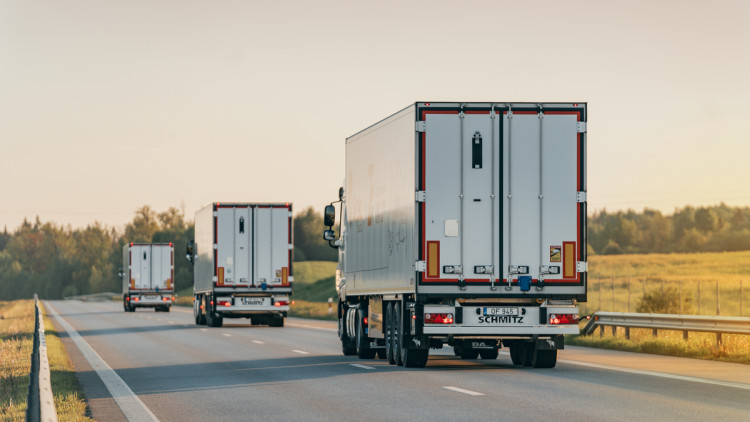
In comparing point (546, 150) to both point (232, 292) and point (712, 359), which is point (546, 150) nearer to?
point (712, 359)

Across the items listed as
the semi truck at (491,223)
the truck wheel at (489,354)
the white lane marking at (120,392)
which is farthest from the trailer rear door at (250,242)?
the semi truck at (491,223)

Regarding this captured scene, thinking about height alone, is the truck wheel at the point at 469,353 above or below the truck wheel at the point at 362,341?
below

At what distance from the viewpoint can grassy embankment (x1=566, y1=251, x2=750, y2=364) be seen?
24.6m

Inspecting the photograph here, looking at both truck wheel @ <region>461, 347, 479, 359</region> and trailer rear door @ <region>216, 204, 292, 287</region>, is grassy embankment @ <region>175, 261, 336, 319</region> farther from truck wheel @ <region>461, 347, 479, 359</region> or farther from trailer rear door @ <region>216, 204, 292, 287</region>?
truck wheel @ <region>461, 347, 479, 359</region>

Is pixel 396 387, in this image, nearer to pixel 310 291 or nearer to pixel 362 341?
pixel 362 341

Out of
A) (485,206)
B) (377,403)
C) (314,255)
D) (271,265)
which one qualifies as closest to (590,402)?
(377,403)

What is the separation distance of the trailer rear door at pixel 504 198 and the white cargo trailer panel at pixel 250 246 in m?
21.5

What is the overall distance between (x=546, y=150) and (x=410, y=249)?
253cm

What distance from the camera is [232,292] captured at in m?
40.2

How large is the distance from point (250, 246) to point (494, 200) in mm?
21890

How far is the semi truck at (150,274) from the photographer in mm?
62625

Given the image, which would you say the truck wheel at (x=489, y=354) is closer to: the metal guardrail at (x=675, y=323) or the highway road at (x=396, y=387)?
the highway road at (x=396, y=387)

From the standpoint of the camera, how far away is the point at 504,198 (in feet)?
62.6

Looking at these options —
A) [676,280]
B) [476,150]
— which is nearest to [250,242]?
[476,150]
